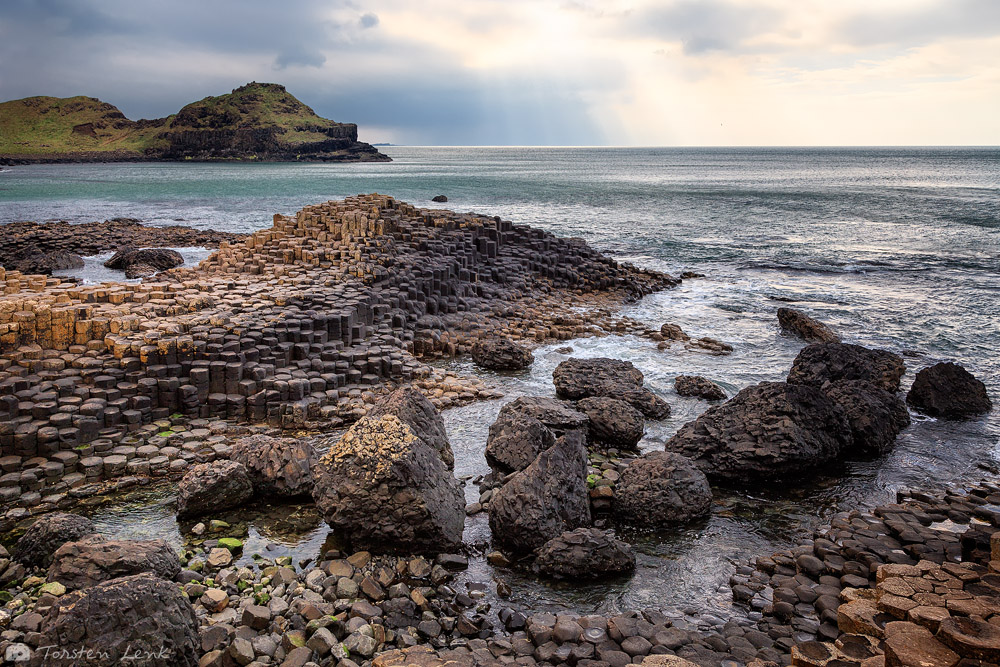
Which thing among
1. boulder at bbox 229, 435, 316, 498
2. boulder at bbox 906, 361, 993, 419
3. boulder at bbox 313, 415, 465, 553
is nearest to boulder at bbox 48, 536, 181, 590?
boulder at bbox 313, 415, 465, 553

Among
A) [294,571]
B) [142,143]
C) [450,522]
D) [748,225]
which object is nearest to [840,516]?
[450,522]

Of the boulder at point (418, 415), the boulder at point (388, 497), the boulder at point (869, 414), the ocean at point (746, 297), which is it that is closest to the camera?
the boulder at point (388, 497)

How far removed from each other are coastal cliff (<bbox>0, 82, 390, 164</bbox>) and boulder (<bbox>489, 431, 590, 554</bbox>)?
160 meters

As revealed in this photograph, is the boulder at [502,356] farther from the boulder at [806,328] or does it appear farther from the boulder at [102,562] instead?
the boulder at [102,562]

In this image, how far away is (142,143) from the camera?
507ft

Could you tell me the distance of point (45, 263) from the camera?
75.1 feet

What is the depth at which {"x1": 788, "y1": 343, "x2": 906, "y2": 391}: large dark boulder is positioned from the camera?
12.3 metres

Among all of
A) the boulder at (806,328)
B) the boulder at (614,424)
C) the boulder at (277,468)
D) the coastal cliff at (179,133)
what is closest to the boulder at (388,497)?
the boulder at (277,468)

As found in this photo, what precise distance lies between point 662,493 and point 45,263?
24.2 metres

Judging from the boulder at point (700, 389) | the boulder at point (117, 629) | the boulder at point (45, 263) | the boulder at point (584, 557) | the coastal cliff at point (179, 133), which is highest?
the coastal cliff at point (179, 133)

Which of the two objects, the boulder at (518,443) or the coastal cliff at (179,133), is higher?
the coastal cliff at (179,133)

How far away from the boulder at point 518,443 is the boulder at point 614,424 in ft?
3.81

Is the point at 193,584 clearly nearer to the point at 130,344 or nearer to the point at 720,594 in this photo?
the point at 720,594

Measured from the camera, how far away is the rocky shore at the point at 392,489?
197 inches
